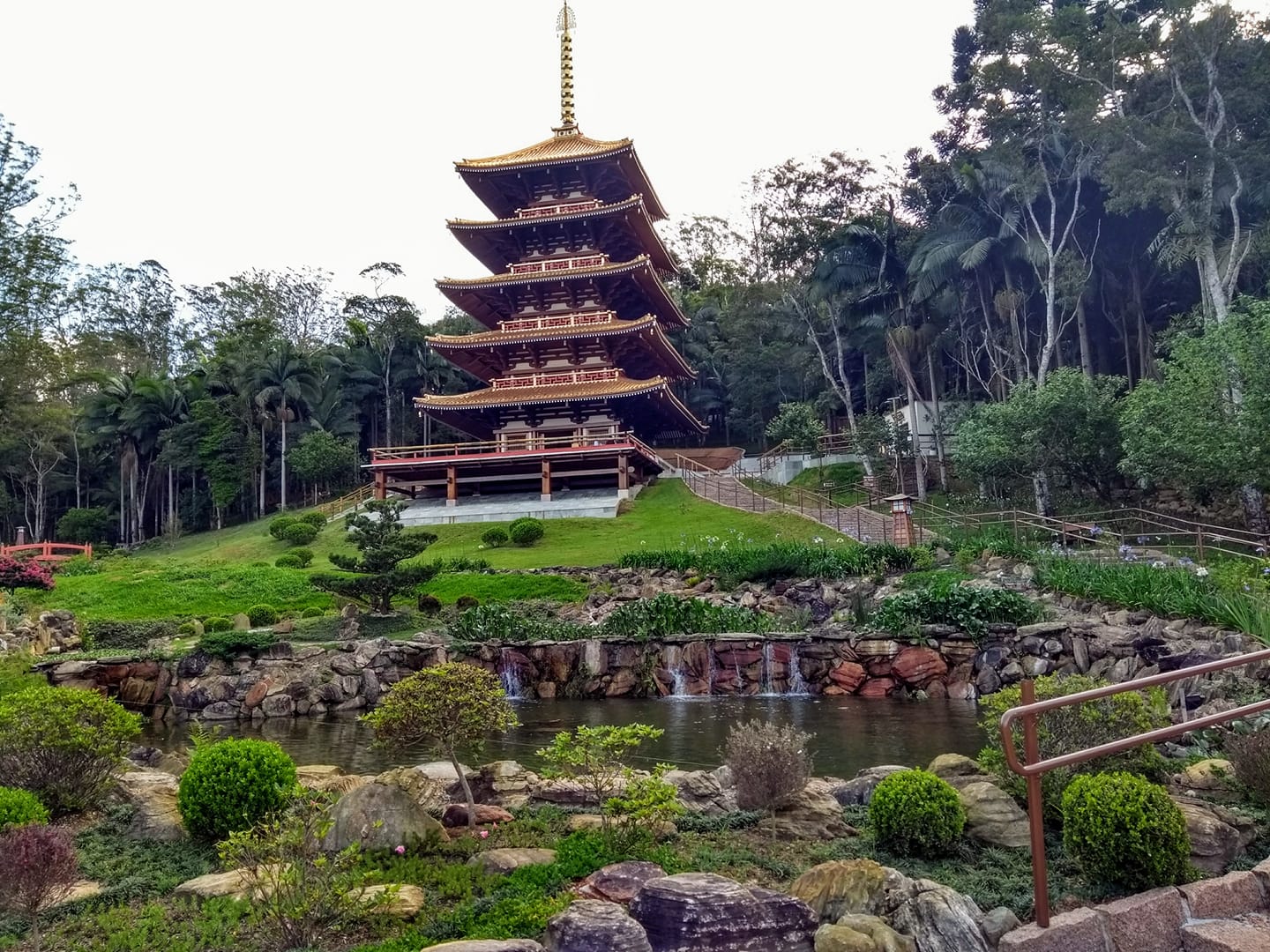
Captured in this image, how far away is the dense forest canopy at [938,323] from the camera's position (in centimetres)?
2619

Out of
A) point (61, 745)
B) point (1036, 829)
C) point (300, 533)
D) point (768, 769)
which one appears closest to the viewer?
point (1036, 829)

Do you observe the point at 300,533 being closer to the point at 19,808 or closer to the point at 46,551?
the point at 46,551

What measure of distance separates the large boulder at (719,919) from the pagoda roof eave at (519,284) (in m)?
33.7

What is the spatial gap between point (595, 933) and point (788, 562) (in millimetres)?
18039

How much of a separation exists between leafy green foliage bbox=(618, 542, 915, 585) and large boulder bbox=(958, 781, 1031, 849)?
1491 centimetres

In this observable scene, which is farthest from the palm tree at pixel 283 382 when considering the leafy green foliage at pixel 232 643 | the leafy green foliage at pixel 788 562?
the leafy green foliage at pixel 232 643

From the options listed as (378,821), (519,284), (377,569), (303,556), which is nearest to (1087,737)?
(378,821)

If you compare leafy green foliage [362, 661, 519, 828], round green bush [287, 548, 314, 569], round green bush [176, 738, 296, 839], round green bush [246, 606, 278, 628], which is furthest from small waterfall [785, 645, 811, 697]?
round green bush [287, 548, 314, 569]

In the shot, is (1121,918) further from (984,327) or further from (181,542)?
(181,542)

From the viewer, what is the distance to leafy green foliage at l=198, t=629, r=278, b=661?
1608 cm

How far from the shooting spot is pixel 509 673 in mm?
16812

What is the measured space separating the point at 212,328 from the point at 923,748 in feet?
230

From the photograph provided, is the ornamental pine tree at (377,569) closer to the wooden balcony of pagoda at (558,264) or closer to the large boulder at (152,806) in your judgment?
the large boulder at (152,806)

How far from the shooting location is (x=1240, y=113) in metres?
27.6
